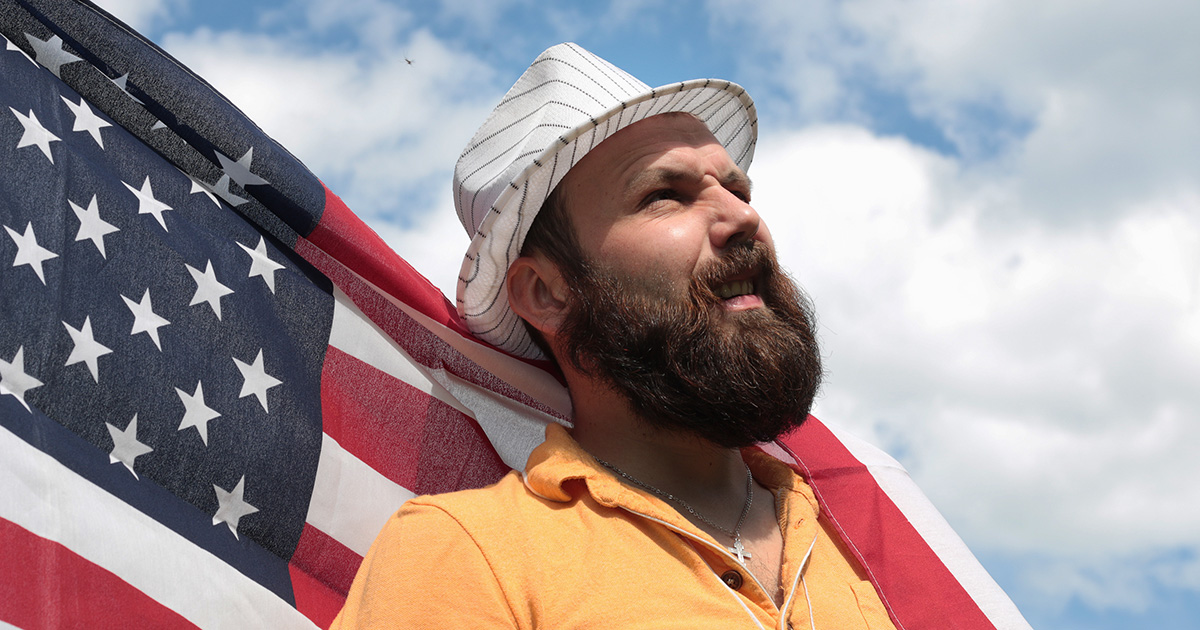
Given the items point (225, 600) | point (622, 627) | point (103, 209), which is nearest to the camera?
point (622, 627)

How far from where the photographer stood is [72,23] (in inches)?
88.3

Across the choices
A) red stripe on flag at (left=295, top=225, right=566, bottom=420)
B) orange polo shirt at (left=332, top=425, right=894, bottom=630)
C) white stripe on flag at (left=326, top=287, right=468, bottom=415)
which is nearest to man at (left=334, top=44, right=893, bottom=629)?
orange polo shirt at (left=332, top=425, right=894, bottom=630)

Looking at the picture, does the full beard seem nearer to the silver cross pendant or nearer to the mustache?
the mustache

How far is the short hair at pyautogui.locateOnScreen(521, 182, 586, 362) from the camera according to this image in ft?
8.25

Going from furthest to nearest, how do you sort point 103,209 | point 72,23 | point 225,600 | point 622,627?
1. point 72,23
2. point 103,209
3. point 225,600
4. point 622,627

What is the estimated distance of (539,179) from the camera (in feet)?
8.04

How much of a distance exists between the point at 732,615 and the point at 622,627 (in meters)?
0.23

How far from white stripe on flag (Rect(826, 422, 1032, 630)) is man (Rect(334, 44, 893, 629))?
354 mm

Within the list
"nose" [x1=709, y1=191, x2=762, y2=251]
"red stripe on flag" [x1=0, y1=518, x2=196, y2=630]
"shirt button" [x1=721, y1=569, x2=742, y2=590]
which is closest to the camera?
"red stripe on flag" [x1=0, y1=518, x2=196, y2=630]

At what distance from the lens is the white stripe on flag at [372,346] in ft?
8.36

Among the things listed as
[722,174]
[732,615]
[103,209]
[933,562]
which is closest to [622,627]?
[732,615]

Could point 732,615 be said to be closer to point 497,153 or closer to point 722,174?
point 722,174

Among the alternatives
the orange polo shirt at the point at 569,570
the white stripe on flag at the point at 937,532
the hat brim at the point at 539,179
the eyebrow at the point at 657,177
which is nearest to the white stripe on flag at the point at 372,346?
the hat brim at the point at 539,179

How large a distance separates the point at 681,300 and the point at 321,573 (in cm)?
110
